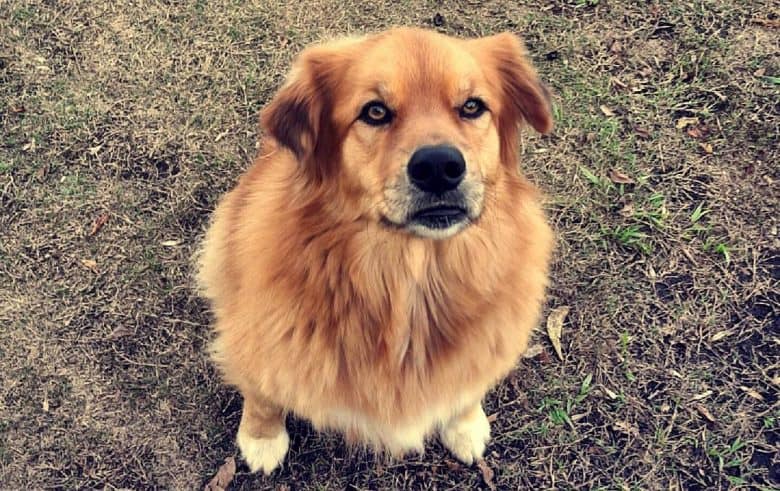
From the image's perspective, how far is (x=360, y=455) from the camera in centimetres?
358

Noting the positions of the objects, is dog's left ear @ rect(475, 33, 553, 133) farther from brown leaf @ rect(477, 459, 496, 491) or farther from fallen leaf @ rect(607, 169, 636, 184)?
brown leaf @ rect(477, 459, 496, 491)

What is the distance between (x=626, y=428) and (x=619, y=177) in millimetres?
1547

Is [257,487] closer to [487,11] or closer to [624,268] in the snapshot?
[624,268]

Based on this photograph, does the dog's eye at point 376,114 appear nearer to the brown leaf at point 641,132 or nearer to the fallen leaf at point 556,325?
the fallen leaf at point 556,325

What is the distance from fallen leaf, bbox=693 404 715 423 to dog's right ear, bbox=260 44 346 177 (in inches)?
96.1

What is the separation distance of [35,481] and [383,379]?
6.82ft

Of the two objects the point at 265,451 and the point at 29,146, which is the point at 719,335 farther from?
the point at 29,146

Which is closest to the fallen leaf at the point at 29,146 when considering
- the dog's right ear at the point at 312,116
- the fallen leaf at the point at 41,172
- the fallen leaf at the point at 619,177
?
the fallen leaf at the point at 41,172

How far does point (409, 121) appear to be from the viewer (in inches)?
95.2

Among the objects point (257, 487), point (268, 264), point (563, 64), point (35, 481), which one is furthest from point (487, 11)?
point (35, 481)

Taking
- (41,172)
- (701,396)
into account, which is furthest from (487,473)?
(41,172)

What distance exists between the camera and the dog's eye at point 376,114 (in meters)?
2.48

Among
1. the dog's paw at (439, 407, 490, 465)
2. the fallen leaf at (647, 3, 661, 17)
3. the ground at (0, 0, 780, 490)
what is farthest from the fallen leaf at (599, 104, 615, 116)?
the dog's paw at (439, 407, 490, 465)

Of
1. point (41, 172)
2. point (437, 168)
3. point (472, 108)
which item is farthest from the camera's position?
point (41, 172)
